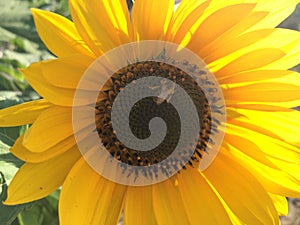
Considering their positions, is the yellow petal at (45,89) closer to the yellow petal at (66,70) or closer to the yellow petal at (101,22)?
the yellow petal at (66,70)

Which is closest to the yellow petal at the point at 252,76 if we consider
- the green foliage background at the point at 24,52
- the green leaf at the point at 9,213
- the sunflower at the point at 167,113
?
the sunflower at the point at 167,113

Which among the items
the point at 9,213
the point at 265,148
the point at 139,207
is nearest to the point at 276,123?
the point at 265,148

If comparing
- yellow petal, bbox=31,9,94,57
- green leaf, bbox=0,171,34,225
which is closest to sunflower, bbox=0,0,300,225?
yellow petal, bbox=31,9,94,57

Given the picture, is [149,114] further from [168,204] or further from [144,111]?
[168,204]

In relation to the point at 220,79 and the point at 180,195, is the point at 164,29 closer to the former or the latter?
the point at 220,79

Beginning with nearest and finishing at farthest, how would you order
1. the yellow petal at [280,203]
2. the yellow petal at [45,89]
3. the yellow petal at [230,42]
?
the yellow petal at [45,89]
the yellow petal at [230,42]
the yellow petal at [280,203]

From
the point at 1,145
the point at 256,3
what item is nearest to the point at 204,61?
the point at 256,3
